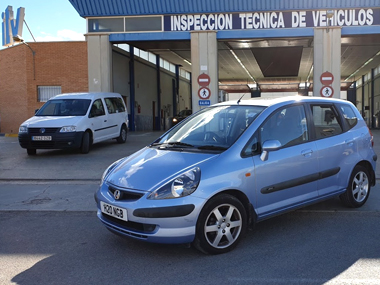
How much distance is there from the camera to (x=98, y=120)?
41.7 feet

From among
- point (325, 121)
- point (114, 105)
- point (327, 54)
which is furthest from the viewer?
point (327, 54)

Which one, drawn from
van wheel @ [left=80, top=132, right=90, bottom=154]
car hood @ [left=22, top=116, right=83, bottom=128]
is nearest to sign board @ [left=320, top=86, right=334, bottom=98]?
van wheel @ [left=80, top=132, right=90, bottom=154]

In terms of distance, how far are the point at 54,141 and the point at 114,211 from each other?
761 centimetres

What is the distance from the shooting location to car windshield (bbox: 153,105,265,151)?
4.63 metres

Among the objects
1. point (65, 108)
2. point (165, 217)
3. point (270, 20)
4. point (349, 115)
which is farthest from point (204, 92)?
point (165, 217)

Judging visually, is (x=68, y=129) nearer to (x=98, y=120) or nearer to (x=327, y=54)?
(x=98, y=120)

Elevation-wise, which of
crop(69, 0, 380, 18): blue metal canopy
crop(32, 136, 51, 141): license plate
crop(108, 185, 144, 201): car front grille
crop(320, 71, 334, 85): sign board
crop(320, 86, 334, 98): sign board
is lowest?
crop(108, 185, 144, 201): car front grille

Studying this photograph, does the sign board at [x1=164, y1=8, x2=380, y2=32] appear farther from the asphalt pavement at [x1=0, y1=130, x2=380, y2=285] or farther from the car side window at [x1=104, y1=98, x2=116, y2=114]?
the asphalt pavement at [x1=0, y1=130, x2=380, y2=285]

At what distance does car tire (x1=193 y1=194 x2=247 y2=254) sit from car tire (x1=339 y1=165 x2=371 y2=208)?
2102 millimetres

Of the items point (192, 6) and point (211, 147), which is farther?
point (192, 6)

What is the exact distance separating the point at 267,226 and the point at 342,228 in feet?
2.91

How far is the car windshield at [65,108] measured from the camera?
1215 cm

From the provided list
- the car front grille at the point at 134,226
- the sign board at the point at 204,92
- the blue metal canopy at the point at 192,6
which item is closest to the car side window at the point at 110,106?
the sign board at the point at 204,92

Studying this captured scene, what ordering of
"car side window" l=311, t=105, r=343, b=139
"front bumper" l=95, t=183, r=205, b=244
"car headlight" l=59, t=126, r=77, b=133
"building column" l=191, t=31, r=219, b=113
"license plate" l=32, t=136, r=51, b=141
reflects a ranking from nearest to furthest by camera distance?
"front bumper" l=95, t=183, r=205, b=244, "car side window" l=311, t=105, r=343, b=139, "license plate" l=32, t=136, r=51, b=141, "car headlight" l=59, t=126, r=77, b=133, "building column" l=191, t=31, r=219, b=113
